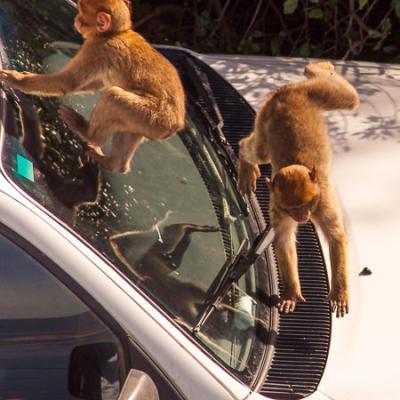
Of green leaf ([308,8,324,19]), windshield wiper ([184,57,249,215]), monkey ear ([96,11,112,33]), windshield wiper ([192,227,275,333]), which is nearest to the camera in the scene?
monkey ear ([96,11,112,33])

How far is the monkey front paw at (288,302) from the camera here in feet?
8.93

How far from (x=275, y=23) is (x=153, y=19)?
852 millimetres

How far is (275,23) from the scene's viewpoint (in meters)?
6.84

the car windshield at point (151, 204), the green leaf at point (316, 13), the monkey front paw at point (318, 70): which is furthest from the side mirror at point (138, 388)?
the green leaf at point (316, 13)

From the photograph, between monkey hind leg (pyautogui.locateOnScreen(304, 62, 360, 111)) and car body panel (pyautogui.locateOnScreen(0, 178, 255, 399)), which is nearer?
car body panel (pyautogui.locateOnScreen(0, 178, 255, 399))

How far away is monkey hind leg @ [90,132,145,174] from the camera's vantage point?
2.56m

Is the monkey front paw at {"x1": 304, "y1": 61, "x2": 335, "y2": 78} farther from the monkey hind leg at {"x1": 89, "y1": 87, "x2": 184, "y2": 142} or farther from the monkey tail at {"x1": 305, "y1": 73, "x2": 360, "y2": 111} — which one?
the monkey hind leg at {"x1": 89, "y1": 87, "x2": 184, "y2": 142}

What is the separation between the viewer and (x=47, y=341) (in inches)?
94.6

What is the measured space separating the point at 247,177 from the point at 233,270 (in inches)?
18.3

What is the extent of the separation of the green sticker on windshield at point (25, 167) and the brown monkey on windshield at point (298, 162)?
61cm

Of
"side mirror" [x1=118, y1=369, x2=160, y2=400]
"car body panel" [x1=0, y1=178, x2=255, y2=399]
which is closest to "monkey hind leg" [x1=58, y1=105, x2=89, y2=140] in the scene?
"car body panel" [x1=0, y1=178, x2=255, y2=399]

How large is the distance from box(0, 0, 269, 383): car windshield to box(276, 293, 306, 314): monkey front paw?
53 millimetres

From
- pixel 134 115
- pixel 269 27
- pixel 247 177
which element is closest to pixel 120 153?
pixel 134 115

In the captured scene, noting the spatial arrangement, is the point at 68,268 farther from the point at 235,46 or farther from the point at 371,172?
the point at 235,46
